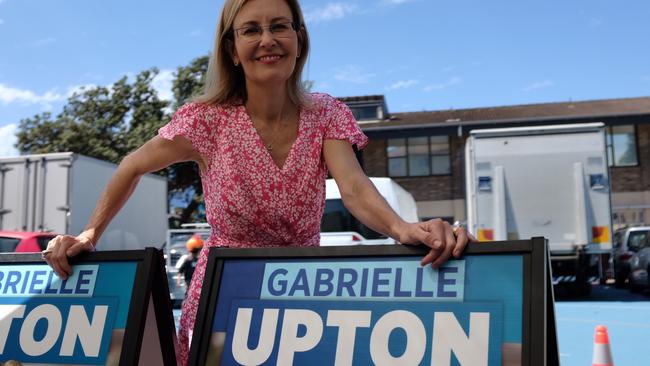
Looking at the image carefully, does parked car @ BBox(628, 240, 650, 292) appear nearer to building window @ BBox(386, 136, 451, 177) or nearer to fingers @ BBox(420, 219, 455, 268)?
building window @ BBox(386, 136, 451, 177)

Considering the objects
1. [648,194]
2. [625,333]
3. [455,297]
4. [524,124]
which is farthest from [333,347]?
[648,194]

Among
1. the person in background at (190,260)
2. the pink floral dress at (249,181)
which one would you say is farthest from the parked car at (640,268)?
the pink floral dress at (249,181)

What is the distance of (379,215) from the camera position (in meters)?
1.81

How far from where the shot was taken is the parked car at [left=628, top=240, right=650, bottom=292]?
1457cm

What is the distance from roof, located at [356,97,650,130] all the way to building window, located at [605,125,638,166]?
873 mm

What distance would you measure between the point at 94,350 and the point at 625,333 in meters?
8.83

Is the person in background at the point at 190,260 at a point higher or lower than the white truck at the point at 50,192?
lower

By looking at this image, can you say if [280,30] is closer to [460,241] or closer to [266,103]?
[266,103]

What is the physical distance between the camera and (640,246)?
16391mm

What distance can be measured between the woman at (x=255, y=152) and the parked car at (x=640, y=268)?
47.8ft

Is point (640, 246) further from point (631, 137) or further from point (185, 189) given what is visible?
point (185, 189)

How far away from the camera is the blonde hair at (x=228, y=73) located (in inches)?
76.5

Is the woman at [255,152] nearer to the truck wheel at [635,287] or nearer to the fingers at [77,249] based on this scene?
the fingers at [77,249]

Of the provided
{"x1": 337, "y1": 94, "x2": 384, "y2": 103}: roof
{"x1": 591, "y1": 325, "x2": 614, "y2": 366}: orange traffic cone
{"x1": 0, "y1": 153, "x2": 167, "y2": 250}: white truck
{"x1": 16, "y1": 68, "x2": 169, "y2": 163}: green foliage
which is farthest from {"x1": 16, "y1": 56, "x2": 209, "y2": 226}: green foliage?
{"x1": 591, "y1": 325, "x2": 614, "y2": 366}: orange traffic cone
